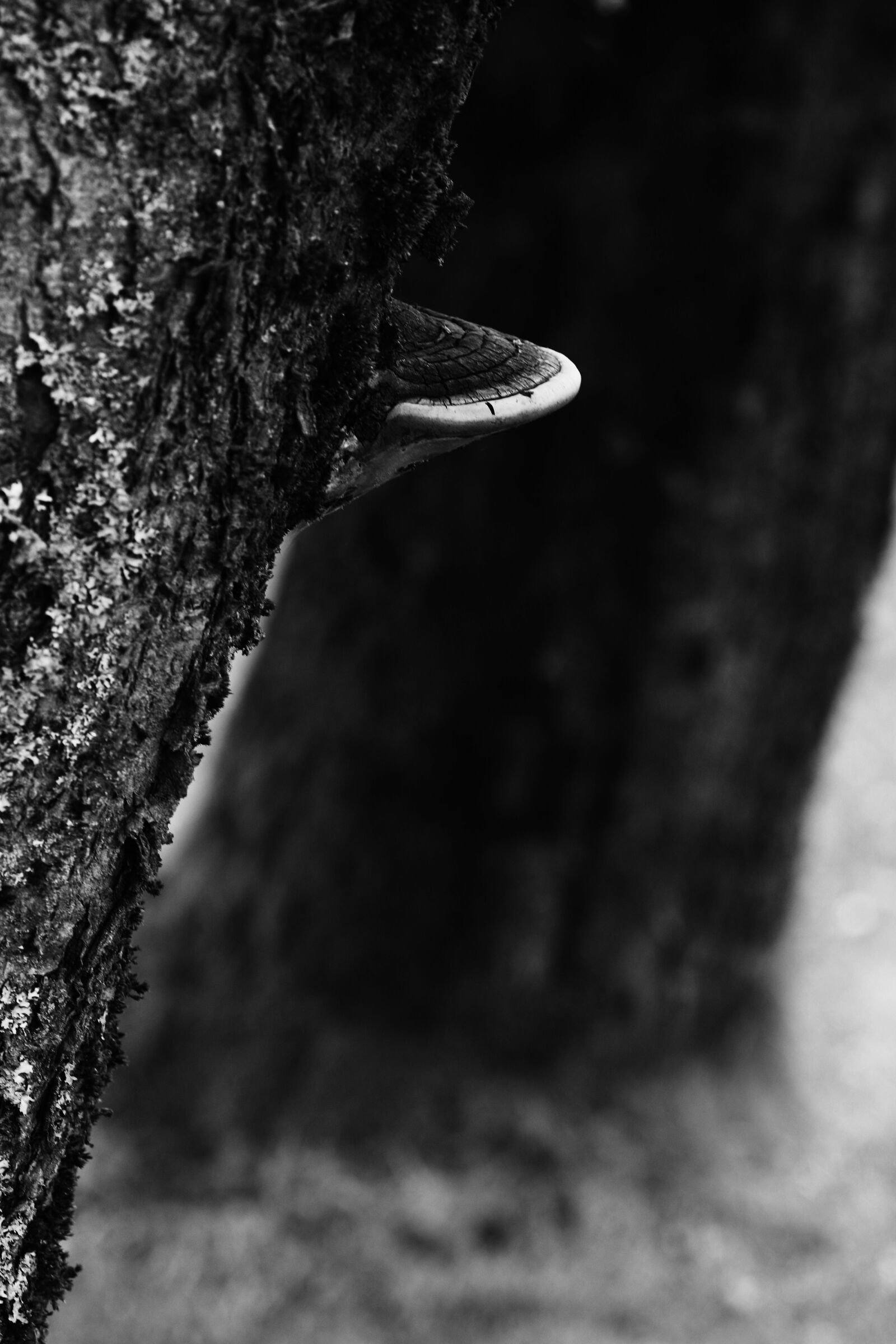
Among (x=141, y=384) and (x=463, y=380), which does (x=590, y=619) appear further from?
(x=141, y=384)

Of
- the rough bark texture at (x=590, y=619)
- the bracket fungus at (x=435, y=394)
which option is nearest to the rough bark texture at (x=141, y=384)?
the bracket fungus at (x=435, y=394)

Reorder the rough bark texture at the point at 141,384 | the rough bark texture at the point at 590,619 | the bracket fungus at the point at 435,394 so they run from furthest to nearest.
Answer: the rough bark texture at the point at 590,619 < the bracket fungus at the point at 435,394 < the rough bark texture at the point at 141,384

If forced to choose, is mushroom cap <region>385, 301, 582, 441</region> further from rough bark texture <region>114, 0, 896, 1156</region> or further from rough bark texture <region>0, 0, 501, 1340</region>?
rough bark texture <region>114, 0, 896, 1156</region>

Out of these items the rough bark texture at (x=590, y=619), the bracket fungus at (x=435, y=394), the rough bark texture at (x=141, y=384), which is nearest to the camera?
the rough bark texture at (x=141, y=384)

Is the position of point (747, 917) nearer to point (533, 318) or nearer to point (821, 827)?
point (533, 318)

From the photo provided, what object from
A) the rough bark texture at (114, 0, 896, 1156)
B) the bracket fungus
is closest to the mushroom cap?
the bracket fungus

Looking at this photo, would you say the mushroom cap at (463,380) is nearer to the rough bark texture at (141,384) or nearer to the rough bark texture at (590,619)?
the rough bark texture at (141,384)
